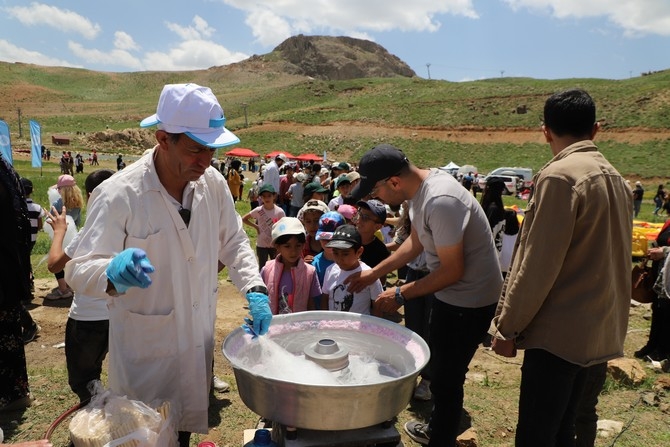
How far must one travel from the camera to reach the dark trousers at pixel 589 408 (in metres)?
2.43

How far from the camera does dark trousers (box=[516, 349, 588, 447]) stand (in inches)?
85.8

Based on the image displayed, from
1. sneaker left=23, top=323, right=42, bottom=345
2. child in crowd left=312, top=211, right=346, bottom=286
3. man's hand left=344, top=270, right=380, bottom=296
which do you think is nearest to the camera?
man's hand left=344, top=270, right=380, bottom=296

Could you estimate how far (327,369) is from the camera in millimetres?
1746

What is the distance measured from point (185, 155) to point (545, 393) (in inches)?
74.6

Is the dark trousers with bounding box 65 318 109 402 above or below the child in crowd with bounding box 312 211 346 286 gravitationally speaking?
below

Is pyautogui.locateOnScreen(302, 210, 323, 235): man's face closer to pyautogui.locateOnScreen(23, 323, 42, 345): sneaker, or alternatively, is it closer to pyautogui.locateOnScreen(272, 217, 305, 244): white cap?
pyautogui.locateOnScreen(272, 217, 305, 244): white cap

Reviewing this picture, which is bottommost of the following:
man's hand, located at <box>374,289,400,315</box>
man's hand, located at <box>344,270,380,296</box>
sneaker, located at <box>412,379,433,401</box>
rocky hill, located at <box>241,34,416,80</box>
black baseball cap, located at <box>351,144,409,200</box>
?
sneaker, located at <box>412,379,433,401</box>

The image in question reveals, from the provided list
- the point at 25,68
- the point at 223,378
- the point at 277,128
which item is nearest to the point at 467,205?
the point at 223,378

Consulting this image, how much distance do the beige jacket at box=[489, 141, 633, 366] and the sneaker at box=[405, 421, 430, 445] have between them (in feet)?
4.37

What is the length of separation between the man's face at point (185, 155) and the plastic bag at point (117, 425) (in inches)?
34.5

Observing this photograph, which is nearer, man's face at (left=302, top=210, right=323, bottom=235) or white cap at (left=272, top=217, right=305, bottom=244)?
white cap at (left=272, top=217, right=305, bottom=244)

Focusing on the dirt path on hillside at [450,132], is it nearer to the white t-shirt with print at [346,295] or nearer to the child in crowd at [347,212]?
the child in crowd at [347,212]


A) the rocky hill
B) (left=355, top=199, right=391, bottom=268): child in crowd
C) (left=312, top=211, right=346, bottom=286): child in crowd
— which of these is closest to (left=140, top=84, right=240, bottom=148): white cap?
(left=312, top=211, right=346, bottom=286): child in crowd

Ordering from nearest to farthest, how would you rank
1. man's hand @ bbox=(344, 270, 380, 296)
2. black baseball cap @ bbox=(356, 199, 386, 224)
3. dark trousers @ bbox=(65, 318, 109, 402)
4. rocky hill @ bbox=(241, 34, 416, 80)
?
man's hand @ bbox=(344, 270, 380, 296) < dark trousers @ bbox=(65, 318, 109, 402) < black baseball cap @ bbox=(356, 199, 386, 224) < rocky hill @ bbox=(241, 34, 416, 80)
